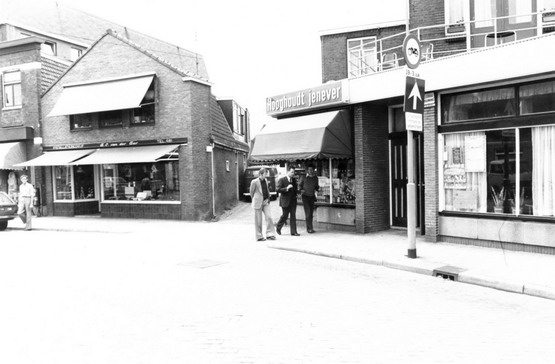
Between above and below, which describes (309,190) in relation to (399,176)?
below

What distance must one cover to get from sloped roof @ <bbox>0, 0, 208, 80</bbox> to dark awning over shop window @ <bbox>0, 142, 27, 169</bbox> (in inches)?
501

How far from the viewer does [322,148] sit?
40.8 ft

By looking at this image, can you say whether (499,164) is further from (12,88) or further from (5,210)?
(12,88)

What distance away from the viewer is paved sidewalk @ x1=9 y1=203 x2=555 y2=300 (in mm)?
7508

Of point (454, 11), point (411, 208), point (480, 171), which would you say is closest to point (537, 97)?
point (480, 171)

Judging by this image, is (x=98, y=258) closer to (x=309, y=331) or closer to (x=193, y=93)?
(x=309, y=331)

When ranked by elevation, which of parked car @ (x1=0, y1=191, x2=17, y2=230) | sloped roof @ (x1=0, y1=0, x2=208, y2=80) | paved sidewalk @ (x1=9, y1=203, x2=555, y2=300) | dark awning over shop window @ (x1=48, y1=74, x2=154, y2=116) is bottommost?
paved sidewalk @ (x1=9, y1=203, x2=555, y2=300)

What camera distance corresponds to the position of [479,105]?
34.8 feet

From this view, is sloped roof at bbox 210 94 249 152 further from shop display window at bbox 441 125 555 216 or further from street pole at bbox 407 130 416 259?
street pole at bbox 407 130 416 259

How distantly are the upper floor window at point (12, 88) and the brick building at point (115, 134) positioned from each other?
5 centimetres

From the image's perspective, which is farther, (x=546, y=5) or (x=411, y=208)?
(x=546, y=5)

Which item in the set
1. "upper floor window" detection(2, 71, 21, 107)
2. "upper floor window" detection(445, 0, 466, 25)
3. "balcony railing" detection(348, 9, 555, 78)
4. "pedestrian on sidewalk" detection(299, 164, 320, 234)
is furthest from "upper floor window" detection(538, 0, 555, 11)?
"upper floor window" detection(2, 71, 21, 107)

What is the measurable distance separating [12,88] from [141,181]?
878cm

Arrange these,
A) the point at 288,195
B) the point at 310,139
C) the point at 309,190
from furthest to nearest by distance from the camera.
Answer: the point at 309,190, the point at 288,195, the point at 310,139
